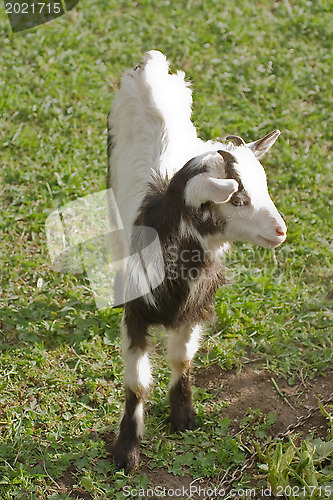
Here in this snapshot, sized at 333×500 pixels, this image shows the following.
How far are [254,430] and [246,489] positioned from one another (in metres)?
0.42

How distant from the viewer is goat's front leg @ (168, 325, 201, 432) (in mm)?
4004

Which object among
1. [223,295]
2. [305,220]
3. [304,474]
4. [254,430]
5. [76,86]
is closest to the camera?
[304,474]

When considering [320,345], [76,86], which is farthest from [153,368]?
[76,86]

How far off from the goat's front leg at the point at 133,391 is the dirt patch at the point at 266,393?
1.96 feet

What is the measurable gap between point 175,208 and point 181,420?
138cm

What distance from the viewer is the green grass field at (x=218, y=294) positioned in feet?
12.9

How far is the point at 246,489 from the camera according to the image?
377 centimetres

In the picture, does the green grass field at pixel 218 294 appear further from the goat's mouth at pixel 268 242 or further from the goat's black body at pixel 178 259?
the goat's mouth at pixel 268 242

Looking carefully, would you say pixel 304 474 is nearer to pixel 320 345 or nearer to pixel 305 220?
pixel 320 345

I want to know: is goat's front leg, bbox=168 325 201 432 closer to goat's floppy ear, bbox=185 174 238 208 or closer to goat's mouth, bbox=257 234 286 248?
goat's mouth, bbox=257 234 286 248

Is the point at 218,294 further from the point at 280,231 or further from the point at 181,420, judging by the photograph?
the point at 280,231

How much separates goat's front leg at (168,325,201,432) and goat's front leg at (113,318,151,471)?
20 cm

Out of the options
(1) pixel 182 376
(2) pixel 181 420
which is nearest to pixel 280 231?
(1) pixel 182 376

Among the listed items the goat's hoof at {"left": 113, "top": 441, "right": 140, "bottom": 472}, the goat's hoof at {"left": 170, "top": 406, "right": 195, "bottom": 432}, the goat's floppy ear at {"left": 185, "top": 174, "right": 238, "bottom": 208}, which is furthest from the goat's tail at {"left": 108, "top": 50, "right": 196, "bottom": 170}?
the goat's hoof at {"left": 113, "top": 441, "right": 140, "bottom": 472}
